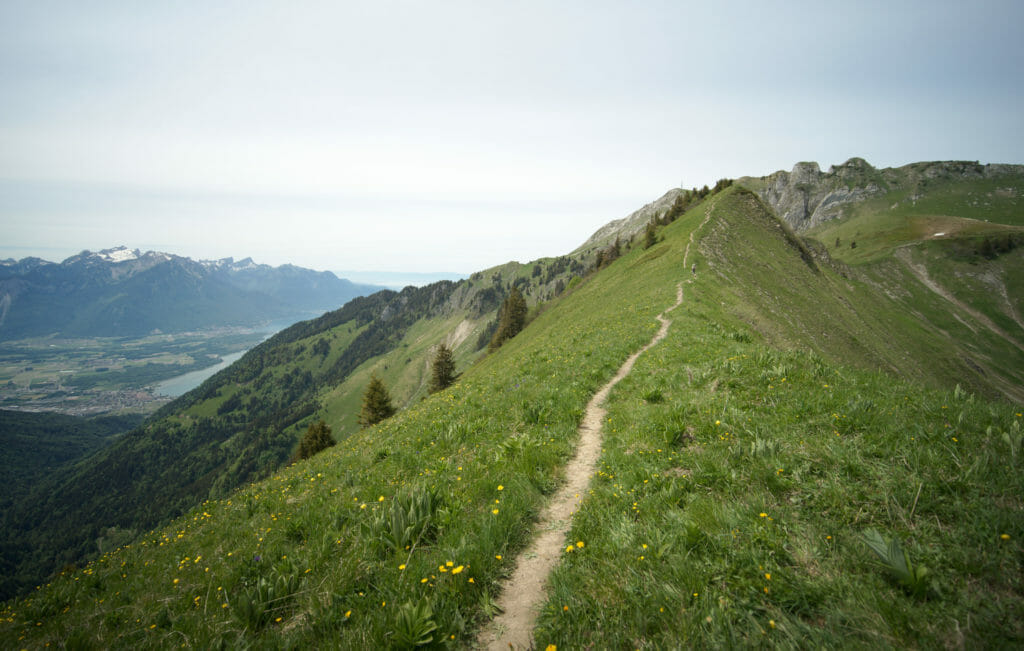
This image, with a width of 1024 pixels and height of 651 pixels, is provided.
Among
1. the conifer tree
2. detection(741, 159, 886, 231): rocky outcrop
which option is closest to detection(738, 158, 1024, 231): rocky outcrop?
detection(741, 159, 886, 231): rocky outcrop

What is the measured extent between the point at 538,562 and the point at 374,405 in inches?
1943

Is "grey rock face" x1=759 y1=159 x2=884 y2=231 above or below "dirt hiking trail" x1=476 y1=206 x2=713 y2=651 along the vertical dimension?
above

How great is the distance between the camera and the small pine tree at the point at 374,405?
4950 centimetres

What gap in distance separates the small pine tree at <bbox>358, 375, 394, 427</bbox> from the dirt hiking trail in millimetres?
45427

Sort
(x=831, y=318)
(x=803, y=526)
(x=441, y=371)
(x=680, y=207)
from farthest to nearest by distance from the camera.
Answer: (x=680, y=207)
(x=441, y=371)
(x=831, y=318)
(x=803, y=526)

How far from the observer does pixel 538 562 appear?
17.6ft

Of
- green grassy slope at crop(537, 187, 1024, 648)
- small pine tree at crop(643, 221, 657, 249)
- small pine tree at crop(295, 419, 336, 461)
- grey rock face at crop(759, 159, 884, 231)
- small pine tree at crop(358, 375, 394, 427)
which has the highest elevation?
grey rock face at crop(759, 159, 884, 231)

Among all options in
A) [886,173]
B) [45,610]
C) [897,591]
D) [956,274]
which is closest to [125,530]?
[45,610]

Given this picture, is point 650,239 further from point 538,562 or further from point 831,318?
point 538,562

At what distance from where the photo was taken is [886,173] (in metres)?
192

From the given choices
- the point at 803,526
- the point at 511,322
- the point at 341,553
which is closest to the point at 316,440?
the point at 511,322

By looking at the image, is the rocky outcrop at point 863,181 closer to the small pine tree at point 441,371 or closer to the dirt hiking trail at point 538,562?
the small pine tree at point 441,371

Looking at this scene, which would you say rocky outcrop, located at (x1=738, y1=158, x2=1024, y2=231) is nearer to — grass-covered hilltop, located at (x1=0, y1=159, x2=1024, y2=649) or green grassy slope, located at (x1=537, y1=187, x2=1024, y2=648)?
grass-covered hilltop, located at (x1=0, y1=159, x2=1024, y2=649)

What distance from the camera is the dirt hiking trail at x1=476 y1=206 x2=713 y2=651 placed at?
4266 mm
